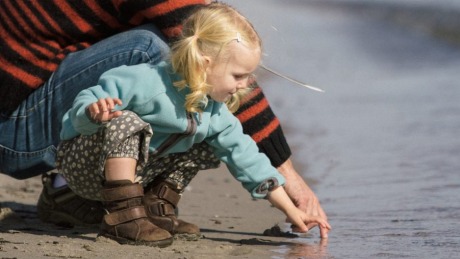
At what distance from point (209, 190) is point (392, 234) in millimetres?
1254

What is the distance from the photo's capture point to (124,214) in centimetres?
331

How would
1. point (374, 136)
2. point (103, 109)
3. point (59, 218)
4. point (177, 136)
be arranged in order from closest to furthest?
point (103, 109) < point (177, 136) < point (59, 218) < point (374, 136)

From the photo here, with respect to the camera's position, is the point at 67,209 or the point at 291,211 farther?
the point at 67,209

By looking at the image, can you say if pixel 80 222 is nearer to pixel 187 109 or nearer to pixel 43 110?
pixel 43 110

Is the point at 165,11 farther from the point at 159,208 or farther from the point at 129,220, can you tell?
the point at 129,220

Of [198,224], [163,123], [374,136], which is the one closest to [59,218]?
[198,224]

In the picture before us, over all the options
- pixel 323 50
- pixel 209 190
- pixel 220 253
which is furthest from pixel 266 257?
pixel 323 50

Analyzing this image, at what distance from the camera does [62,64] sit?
3.72m

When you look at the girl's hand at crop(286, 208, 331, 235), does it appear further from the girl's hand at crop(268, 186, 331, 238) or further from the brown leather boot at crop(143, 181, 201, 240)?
the brown leather boot at crop(143, 181, 201, 240)

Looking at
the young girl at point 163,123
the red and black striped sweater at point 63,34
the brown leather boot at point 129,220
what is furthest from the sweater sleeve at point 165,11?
the brown leather boot at point 129,220

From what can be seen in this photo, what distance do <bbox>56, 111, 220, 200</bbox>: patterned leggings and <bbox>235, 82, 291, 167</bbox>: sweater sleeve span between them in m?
0.20

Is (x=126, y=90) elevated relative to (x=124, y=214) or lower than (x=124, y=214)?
elevated

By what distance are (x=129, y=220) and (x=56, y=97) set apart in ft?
1.88

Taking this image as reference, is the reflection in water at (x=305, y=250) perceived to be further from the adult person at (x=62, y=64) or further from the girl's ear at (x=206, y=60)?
the girl's ear at (x=206, y=60)
